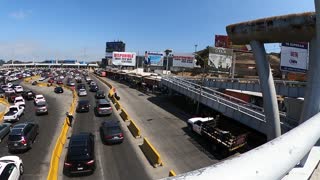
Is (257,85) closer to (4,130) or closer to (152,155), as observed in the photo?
(152,155)

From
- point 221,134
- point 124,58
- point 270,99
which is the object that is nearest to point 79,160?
point 221,134

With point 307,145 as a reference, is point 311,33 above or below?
above

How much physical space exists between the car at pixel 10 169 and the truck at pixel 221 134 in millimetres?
14055

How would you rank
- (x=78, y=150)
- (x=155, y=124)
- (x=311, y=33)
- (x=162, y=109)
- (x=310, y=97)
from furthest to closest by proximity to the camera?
(x=162, y=109) < (x=155, y=124) < (x=78, y=150) < (x=311, y=33) < (x=310, y=97)

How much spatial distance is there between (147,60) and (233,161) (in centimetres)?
10628

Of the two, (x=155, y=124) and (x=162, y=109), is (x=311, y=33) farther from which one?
(x=162, y=109)

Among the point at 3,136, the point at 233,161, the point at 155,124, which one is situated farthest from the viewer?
the point at 155,124

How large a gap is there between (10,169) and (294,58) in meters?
54.0

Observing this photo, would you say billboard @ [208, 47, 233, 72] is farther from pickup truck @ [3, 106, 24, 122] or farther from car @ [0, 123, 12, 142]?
car @ [0, 123, 12, 142]

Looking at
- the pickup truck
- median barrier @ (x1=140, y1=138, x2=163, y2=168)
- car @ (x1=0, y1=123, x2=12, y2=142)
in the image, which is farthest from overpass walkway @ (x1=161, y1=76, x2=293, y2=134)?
the pickup truck

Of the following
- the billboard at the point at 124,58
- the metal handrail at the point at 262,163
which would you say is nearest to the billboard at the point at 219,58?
the billboard at the point at 124,58

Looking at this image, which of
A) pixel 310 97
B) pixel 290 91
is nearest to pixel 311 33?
pixel 310 97

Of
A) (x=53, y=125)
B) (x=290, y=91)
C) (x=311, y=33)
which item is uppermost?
(x=311, y=33)

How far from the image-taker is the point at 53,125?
40.6 metres
